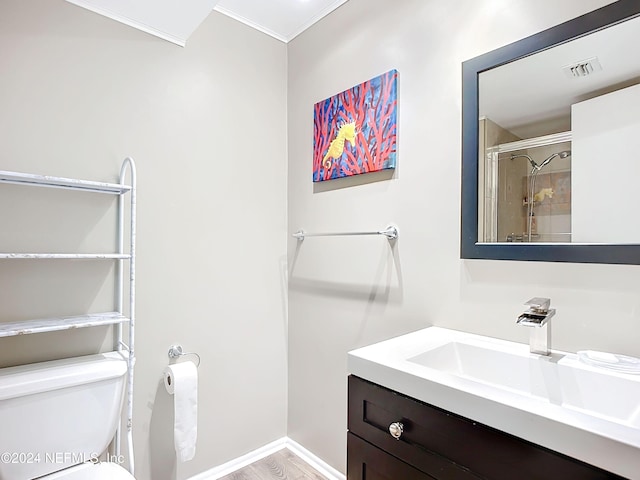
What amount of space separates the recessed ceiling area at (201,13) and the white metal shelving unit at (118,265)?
2.12ft

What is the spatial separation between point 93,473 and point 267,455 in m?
1.09

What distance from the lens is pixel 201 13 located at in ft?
5.06

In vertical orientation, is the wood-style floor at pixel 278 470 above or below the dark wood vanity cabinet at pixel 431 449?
below

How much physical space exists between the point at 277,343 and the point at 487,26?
1.89m

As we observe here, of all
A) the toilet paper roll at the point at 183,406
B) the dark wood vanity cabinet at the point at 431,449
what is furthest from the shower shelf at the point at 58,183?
the dark wood vanity cabinet at the point at 431,449

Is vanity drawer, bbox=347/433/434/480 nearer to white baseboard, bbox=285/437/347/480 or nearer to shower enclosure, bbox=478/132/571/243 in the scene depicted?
shower enclosure, bbox=478/132/571/243

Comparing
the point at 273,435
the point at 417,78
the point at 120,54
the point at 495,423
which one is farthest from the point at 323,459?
the point at 120,54

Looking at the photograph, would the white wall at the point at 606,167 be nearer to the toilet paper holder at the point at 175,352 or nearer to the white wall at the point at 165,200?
the white wall at the point at 165,200

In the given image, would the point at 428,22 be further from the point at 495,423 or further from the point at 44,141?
the point at 44,141

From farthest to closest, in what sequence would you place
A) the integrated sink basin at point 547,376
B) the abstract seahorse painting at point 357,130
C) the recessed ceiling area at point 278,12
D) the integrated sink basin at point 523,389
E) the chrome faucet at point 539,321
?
the recessed ceiling area at point 278,12 < the abstract seahorse painting at point 357,130 < the chrome faucet at point 539,321 < the integrated sink basin at point 547,376 < the integrated sink basin at point 523,389

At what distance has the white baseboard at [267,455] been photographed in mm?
1875

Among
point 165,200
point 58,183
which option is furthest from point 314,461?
point 58,183

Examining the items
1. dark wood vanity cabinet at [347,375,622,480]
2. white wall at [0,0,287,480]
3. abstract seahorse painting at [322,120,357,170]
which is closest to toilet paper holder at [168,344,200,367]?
white wall at [0,0,287,480]

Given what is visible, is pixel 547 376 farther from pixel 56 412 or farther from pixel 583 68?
pixel 56 412
